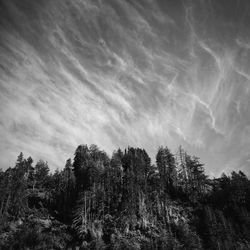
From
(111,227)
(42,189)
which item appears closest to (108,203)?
(111,227)

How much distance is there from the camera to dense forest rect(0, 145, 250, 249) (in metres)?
67.1

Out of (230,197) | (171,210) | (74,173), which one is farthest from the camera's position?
(74,173)

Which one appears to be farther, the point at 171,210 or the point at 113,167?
the point at 113,167

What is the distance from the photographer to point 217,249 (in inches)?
2613

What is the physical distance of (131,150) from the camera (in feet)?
318

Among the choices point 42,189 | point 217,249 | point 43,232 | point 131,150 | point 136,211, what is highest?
point 131,150

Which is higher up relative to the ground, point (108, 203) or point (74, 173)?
point (74, 173)

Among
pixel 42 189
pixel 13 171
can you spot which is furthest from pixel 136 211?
pixel 13 171

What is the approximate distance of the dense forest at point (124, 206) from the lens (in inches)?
2643

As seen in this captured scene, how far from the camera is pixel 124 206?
245 feet

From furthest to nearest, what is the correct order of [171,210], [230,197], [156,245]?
[230,197]
[171,210]
[156,245]

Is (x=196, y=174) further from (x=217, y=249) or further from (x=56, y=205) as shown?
(x=56, y=205)

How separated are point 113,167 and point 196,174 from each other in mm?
33676

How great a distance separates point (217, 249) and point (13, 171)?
7395 centimetres
